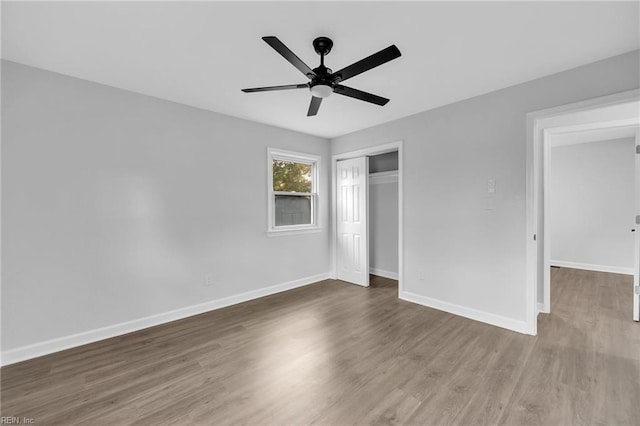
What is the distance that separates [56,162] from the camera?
2.48 m

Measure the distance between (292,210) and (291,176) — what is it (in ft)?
1.89

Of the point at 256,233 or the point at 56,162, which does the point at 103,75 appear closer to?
the point at 56,162

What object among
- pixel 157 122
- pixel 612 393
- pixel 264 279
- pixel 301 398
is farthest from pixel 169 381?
pixel 612 393

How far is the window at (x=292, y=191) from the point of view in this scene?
13.8ft

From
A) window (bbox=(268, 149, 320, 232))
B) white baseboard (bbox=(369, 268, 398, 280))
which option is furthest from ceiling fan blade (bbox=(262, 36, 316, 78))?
white baseboard (bbox=(369, 268, 398, 280))

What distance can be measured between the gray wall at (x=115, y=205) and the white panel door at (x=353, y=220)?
1.47 m

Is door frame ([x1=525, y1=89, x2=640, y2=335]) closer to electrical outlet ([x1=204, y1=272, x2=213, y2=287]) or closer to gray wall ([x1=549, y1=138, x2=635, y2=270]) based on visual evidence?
gray wall ([x1=549, y1=138, x2=635, y2=270])

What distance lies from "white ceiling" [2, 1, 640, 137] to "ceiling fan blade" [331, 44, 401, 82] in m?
0.32

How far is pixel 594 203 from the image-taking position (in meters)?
5.34

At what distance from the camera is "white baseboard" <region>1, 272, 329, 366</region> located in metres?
2.33

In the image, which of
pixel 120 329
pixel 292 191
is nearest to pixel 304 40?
pixel 292 191

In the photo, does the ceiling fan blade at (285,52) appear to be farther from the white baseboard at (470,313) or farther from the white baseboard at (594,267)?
the white baseboard at (594,267)

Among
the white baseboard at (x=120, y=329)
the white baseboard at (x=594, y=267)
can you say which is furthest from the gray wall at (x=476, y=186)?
the white baseboard at (x=594, y=267)

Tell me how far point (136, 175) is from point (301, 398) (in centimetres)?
276
